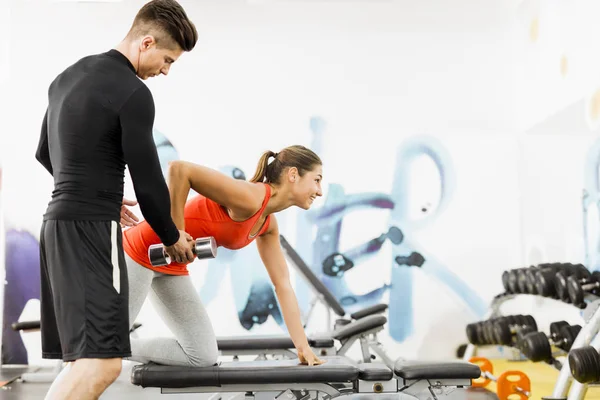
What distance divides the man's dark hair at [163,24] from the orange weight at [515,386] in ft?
7.39

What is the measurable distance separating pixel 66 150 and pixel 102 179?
4.4 inches

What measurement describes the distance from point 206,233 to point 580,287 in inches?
78.5

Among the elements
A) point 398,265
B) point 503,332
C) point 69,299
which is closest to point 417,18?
point 398,265

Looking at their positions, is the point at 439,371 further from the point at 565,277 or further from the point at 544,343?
the point at 565,277

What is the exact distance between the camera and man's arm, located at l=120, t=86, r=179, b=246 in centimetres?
160

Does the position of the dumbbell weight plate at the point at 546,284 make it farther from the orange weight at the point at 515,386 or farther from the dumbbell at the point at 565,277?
the orange weight at the point at 515,386

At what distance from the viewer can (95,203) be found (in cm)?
161

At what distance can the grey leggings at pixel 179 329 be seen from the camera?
2.18 m

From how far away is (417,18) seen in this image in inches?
201

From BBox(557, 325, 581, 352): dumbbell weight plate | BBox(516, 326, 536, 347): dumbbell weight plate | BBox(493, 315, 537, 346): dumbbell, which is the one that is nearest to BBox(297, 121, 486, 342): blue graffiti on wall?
BBox(493, 315, 537, 346): dumbbell

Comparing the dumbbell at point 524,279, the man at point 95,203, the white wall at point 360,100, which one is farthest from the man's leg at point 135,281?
the white wall at point 360,100

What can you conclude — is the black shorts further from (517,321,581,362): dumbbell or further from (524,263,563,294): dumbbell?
(524,263,563,294): dumbbell

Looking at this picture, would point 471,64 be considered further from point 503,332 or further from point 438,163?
point 503,332

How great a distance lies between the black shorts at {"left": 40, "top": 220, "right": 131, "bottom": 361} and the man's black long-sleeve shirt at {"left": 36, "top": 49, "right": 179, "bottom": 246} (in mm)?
44
